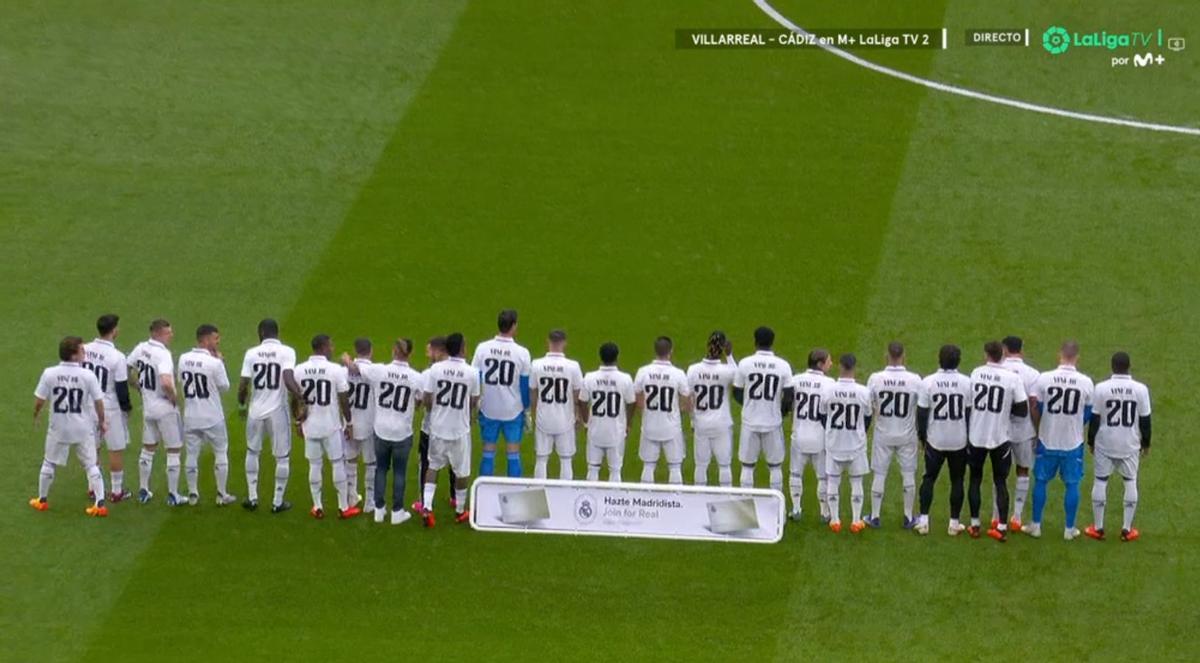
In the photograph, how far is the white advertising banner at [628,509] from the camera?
1766 centimetres

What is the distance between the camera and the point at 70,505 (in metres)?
18.6

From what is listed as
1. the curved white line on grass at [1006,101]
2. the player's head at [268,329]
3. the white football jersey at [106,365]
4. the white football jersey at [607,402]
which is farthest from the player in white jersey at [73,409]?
the curved white line on grass at [1006,101]

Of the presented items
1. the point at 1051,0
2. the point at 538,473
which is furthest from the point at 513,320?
the point at 1051,0

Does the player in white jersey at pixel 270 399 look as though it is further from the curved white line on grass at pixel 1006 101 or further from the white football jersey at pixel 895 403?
the curved white line on grass at pixel 1006 101

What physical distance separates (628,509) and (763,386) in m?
1.84

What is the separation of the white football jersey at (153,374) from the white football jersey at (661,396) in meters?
4.77

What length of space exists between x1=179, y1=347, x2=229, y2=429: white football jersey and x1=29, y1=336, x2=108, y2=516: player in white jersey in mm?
852

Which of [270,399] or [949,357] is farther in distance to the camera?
[270,399]

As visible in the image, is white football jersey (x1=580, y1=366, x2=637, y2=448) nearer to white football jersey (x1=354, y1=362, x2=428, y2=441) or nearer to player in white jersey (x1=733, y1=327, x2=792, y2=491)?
player in white jersey (x1=733, y1=327, x2=792, y2=491)

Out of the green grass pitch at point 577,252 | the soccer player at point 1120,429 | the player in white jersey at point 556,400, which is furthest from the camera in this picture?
the player in white jersey at point 556,400

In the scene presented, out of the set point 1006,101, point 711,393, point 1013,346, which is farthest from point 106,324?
point 1006,101

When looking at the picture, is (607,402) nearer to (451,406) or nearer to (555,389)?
(555,389)

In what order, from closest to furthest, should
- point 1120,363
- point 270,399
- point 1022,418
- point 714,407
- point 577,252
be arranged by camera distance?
point 1120,363
point 1022,418
point 270,399
point 714,407
point 577,252

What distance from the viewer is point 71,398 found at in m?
18.0
